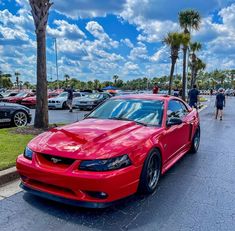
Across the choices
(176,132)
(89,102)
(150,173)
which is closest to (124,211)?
(150,173)

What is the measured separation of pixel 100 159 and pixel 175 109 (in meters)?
2.85

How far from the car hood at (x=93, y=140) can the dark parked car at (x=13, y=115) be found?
22.3 ft

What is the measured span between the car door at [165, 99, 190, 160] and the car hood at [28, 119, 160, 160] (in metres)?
0.48

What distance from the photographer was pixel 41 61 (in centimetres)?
912

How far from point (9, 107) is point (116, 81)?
9065cm

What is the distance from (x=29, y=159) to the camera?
3.87m

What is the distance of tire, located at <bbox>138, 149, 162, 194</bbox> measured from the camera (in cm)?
397

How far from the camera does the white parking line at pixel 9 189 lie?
4.22m

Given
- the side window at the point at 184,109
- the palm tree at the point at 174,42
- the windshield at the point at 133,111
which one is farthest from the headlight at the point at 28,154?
the palm tree at the point at 174,42

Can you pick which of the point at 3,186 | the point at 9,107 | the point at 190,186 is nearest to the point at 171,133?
the point at 190,186

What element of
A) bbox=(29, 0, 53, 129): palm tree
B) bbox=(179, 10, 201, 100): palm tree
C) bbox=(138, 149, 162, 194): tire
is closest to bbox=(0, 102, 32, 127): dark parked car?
bbox=(29, 0, 53, 129): palm tree

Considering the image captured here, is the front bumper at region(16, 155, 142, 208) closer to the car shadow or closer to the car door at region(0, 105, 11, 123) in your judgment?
the car shadow

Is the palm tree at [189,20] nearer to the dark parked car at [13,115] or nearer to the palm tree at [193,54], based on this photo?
the palm tree at [193,54]

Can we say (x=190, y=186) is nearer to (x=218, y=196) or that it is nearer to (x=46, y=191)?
(x=218, y=196)
